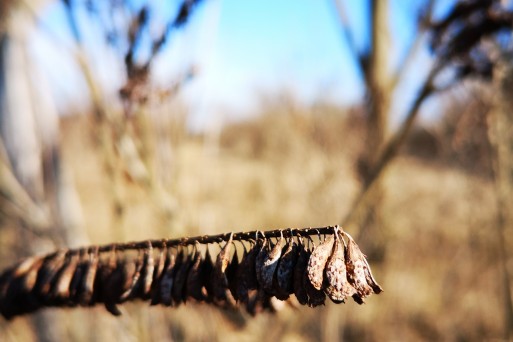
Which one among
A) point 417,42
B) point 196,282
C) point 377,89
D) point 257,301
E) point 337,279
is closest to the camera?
point 337,279

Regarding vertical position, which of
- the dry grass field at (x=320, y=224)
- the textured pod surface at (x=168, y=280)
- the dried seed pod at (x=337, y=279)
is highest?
the dried seed pod at (x=337, y=279)

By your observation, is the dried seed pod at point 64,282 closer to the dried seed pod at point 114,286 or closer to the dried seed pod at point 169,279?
the dried seed pod at point 114,286

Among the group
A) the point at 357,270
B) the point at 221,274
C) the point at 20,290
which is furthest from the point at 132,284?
the point at 357,270

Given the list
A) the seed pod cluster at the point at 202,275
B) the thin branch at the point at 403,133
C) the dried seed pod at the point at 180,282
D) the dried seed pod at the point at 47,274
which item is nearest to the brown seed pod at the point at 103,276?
the seed pod cluster at the point at 202,275

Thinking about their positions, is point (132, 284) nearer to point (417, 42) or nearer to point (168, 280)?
point (168, 280)

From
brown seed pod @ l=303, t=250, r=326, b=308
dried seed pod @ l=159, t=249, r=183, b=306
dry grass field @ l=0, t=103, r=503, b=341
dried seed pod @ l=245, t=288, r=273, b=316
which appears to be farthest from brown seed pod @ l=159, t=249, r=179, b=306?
dry grass field @ l=0, t=103, r=503, b=341

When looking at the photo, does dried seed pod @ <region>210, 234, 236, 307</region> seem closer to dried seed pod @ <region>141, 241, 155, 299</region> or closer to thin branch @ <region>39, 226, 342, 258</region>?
thin branch @ <region>39, 226, 342, 258</region>

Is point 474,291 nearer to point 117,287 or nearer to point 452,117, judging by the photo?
point 452,117

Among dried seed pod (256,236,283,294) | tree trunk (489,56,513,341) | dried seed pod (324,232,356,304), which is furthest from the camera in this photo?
tree trunk (489,56,513,341)
